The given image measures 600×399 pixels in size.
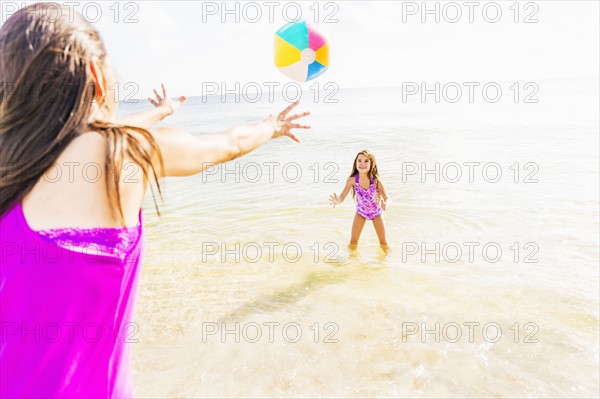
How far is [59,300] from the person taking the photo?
39.6 inches

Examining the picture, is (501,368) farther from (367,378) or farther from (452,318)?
(367,378)

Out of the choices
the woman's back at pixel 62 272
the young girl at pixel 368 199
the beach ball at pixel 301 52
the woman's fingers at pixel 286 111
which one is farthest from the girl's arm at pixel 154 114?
the young girl at pixel 368 199

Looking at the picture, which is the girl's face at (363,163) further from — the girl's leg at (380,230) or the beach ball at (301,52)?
the beach ball at (301,52)

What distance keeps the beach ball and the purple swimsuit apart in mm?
2292

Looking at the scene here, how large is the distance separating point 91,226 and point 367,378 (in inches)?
128

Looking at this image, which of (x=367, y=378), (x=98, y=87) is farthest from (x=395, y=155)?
(x=98, y=87)

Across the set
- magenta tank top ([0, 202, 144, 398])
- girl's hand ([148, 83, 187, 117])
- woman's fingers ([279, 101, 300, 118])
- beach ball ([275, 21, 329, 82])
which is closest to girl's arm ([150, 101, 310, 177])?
magenta tank top ([0, 202, 144, 398])

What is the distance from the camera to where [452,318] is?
470 centimetres

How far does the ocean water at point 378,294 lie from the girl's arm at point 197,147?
143 mm

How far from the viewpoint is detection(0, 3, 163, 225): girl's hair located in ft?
3.25

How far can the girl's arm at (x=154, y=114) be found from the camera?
80.1 inches

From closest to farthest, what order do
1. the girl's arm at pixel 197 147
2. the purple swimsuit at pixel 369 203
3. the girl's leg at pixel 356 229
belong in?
1. the girl's arm at pixel 197 147
2. the purple swimsuit at pixel 369 203
3. the girl's leg at pixel 356 229

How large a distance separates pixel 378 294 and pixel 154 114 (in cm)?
382

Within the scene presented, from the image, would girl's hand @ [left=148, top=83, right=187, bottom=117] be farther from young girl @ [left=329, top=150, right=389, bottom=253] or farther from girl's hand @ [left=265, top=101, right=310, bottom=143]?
young girl @ [left=329, top=150, right=389, bottom=253]
